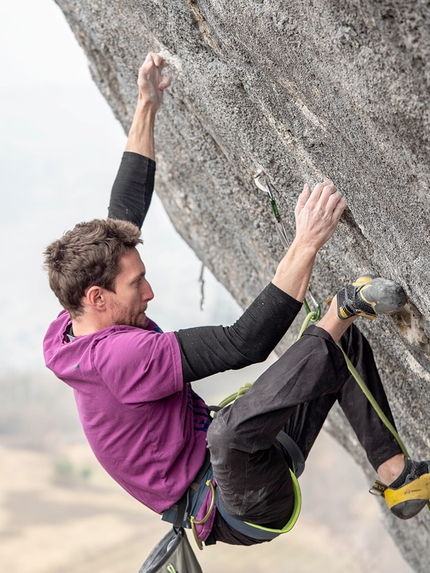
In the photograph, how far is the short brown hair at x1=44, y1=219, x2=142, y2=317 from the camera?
1.88m

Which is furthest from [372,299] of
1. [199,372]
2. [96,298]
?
[96,298]

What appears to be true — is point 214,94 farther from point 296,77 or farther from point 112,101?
point 112,101

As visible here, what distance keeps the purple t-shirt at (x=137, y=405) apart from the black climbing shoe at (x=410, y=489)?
2.34 feet

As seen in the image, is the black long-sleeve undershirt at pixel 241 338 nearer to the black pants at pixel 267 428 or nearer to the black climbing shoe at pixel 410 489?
the black pants at pixel 267 428

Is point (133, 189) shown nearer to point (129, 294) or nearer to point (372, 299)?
point (129, 294)

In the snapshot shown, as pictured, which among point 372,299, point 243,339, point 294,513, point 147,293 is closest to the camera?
point 243,339

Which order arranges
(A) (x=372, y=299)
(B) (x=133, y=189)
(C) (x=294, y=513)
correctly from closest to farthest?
(A) (x=372, y=299), (C) (x=294, y=513), (B) (x=133, y=189)

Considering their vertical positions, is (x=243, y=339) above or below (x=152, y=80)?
below

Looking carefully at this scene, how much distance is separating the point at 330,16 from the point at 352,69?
11 centimetres

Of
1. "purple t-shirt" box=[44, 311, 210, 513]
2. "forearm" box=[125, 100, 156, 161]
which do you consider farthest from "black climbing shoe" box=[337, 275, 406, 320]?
"forearm" box=[125, 100, 156, 161]

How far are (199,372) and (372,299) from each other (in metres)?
0.54

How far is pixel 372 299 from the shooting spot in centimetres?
187

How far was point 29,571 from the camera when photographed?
18641 mm

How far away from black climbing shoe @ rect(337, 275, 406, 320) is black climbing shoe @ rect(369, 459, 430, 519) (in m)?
0.72
